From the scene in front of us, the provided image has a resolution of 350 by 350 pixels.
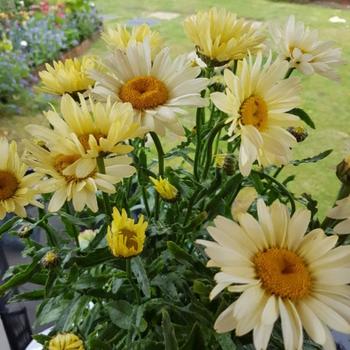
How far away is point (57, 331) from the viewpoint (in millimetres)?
519

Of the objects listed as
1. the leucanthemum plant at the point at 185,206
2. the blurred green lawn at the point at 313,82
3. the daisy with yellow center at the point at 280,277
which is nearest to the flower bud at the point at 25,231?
the leucanthemum plant at the point at 185,206

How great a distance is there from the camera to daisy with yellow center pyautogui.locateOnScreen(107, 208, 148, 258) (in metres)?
0.43

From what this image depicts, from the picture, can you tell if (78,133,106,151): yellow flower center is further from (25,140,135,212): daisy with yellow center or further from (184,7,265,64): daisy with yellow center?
(184,7,265,64): daisy with yellow center

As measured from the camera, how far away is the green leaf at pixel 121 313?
49cm

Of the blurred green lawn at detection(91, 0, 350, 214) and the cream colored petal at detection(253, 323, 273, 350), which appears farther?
the blurred green lawn at detection(91, 0, 350, 214)

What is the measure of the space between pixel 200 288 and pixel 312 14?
2.32 metres

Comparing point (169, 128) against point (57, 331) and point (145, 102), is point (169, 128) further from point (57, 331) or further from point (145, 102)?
point (57, 331)

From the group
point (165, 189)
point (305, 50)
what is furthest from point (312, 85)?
point (165, 189)

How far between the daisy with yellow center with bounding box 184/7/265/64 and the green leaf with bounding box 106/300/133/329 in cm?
25

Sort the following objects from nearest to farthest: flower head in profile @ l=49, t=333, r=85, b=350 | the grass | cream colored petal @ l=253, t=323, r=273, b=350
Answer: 1. cream colored petal @ l=253, t=323, r=273, b=350
2. flower head in profile @ l=49, t=333, r=85, b=350
3. the grass

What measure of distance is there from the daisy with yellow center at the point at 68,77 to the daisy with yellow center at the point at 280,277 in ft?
0.70

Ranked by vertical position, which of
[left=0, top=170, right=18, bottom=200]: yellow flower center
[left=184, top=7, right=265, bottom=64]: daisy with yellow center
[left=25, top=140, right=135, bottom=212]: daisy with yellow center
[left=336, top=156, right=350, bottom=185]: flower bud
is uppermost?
[left=184, top=7, right=265, bottom=64]: daisy with yellow center

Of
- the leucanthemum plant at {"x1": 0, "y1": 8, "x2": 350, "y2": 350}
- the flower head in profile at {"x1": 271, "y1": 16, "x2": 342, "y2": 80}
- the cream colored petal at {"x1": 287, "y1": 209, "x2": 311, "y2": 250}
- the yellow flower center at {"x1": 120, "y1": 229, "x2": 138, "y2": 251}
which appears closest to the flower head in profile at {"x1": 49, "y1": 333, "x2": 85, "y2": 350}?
the leucanthemum plant at {"x1": 0, "y1": 8, "x2": 350, "y2": 350}

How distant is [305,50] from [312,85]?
147 centimetres
